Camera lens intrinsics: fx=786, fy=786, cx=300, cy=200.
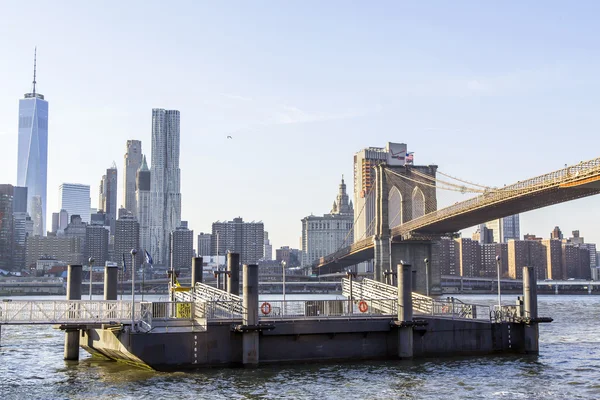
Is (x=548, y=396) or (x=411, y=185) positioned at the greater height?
(x=411, y=185)

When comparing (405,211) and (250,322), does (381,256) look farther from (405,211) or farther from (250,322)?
(250,322)

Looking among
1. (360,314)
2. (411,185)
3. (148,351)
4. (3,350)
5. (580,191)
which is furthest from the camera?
(411,185)

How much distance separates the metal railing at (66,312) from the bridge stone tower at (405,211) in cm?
8074

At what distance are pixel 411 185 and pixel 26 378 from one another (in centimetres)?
11781

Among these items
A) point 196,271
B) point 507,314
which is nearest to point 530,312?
point 507,314

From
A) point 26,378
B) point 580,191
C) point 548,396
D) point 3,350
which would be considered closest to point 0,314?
point 26,378

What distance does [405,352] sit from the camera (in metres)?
39.8

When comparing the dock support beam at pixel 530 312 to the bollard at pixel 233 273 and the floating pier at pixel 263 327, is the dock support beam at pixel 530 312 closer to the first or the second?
the floating pier at pixel 263 327

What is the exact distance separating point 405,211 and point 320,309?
110506 millimetres

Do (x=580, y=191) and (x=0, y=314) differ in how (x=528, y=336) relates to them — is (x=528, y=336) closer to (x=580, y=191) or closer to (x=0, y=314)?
(x=0, y=314)

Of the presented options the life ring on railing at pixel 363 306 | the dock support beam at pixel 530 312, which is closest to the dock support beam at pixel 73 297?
the life ring on railing at pixel 363 306

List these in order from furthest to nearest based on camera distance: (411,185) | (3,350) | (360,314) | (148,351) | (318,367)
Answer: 1. (411,185)
2. (3,350)
3. (360,314)
4. (318,367)
5. (148,351)

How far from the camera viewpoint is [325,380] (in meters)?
35.1

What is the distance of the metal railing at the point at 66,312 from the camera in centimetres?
3647
